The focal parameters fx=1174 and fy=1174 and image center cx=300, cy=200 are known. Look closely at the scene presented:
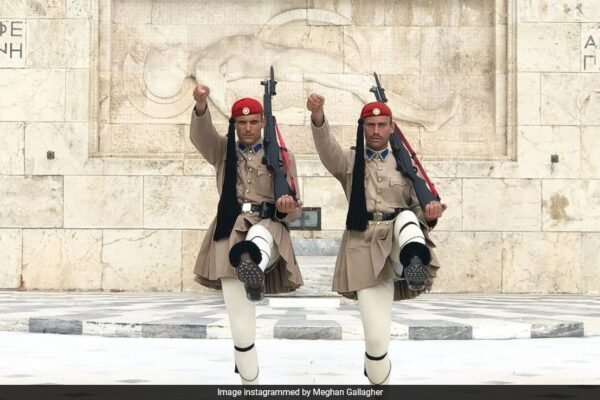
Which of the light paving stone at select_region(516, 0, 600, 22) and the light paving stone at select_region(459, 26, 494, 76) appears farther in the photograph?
the light paving stone at select_region(459, 26, 494, 76)

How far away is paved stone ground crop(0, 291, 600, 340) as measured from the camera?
964cm

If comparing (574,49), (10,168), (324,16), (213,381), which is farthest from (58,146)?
(213,381)

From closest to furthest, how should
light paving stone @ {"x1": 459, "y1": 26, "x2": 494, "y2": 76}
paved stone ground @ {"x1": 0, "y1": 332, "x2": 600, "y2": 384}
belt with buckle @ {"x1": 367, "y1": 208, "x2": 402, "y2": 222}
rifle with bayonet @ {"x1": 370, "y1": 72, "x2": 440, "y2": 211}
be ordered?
rifle with bayonet @ {"x1": 370, "y1": 72, "x2": 440, "y2": 211} → belt with buckle @ {"x1": 367, "y1": 208, "x2": 402, "y2": 222} → paved stone ground @ {"x1": 0, "y1": 332, "x2": 600, "y2": 384} → light paving stone @ {"x1": 459, "y1": 26, "x2": 494, "y2": 76}

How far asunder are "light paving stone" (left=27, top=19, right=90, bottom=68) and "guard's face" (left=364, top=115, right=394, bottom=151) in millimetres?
10157


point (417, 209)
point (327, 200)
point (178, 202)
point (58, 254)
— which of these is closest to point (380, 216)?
point (417, 209)

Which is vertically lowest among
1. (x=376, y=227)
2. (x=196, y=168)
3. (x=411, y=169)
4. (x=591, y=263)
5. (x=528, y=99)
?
(x=591, y=263)

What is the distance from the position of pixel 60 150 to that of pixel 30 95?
2.80ft

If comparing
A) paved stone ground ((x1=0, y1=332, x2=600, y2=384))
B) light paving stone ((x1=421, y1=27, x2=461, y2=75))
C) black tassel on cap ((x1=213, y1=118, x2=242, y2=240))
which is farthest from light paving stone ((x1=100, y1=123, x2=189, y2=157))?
black tassel on cap ((x1=213, y1=118, x2=242, y2=240))

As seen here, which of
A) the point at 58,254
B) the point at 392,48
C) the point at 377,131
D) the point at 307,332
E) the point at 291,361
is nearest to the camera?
the point at 377,131

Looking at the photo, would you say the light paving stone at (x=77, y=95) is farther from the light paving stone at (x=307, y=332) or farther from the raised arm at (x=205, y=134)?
the raised arm at (x=205, y=134)

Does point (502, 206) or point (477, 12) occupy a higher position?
point (477, 12)

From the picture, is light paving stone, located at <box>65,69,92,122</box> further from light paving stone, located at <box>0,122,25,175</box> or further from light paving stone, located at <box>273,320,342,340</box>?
light paving stone, located at <box>273,320,342,340</box>

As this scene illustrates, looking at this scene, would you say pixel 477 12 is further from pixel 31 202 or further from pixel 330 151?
pixel 330 151

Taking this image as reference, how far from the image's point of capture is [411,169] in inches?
237
